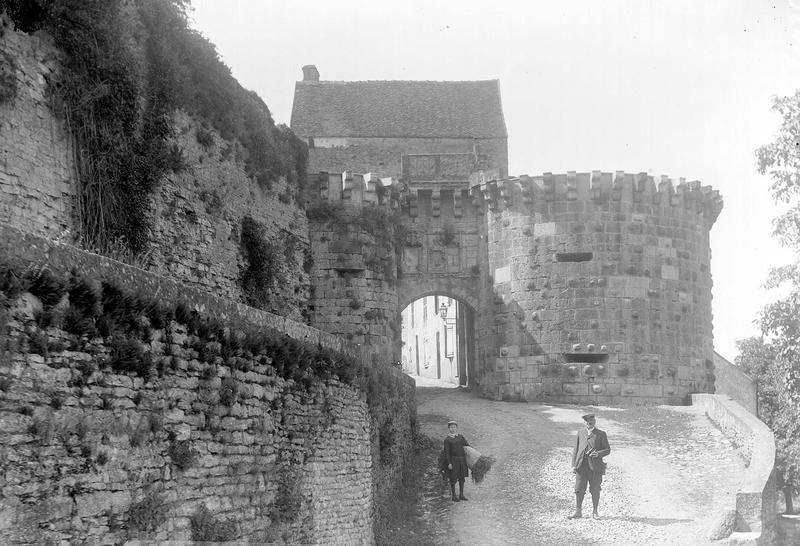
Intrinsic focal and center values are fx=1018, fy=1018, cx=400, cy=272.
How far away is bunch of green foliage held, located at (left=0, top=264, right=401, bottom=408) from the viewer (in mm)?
6004

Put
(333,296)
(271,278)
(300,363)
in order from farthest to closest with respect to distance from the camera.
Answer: (333,296) < (271,278) < (300,363)

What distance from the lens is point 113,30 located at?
46.9ft

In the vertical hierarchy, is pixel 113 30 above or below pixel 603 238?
above

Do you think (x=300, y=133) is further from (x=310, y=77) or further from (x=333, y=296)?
(x=333, y=296)

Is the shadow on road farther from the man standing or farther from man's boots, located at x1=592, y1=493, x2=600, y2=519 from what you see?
the man standing

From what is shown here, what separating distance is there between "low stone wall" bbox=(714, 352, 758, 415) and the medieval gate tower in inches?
430

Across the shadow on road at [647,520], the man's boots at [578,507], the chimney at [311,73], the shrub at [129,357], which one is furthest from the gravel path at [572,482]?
the chimney at [311,73]


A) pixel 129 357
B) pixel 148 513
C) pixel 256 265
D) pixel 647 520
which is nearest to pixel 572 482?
pixel 647 520

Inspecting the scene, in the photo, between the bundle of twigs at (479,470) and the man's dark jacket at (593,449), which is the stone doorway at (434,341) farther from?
the man's dark jacket at (593,449)

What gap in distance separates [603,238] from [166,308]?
17.8 metres

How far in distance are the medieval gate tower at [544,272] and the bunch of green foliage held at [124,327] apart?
13.5m

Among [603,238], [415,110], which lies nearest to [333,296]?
[603,238]

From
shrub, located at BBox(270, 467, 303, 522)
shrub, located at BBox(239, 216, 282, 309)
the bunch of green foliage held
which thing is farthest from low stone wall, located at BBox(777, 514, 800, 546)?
the bunch of green foliage held

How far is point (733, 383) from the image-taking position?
3575 centimetres
